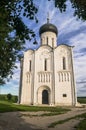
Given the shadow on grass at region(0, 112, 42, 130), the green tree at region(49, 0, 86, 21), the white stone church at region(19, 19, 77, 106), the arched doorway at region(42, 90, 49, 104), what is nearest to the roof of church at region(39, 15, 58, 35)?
the white stone church at region(19, 19, 77, 106)

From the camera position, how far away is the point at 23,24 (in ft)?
22.7

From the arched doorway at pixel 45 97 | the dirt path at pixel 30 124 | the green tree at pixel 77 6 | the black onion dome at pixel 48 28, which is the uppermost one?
the black onion dome at pixel 48 28

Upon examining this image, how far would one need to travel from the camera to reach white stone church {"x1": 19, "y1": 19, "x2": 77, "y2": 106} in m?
34.1

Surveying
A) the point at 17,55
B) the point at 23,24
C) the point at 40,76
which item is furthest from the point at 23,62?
the point at 23,24

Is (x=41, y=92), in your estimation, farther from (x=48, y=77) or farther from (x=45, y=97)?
(x=48, y=77)

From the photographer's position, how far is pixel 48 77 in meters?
35.8

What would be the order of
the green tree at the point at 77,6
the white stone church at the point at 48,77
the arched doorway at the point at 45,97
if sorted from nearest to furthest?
the green tree at the point at 77,6 → the white stone church at the point at 48,77 → the arched doorway at the point at 45,97

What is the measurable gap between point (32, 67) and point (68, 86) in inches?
319

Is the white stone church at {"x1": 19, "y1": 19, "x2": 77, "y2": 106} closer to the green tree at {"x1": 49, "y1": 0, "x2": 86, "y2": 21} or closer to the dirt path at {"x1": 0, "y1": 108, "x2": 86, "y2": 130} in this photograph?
the dirt path at {"x1": 0, "y1": 108, "x2": 86, "y2": 130}

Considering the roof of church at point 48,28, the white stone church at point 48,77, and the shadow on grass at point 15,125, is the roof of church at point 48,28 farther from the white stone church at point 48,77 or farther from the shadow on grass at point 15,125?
the shadow on grass at point 15,125

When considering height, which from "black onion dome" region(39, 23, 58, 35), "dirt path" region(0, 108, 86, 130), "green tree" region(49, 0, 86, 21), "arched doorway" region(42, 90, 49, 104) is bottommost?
"dirt path" region(0, 108, 86, 130)

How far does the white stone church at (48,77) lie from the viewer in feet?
112

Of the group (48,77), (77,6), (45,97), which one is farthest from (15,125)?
(48,77)

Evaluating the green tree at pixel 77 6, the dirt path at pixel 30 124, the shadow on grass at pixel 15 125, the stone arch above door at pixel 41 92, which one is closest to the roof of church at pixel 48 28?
the stone arch above door at pixel 41 92
